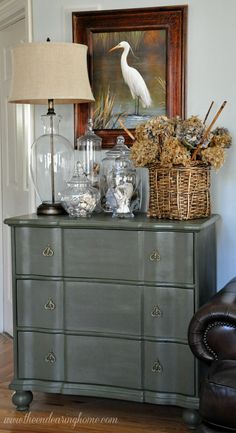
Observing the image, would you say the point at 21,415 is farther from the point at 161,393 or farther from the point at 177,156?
the point at 177,156

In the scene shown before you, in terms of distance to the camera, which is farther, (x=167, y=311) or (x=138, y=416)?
(x=138, y=416)

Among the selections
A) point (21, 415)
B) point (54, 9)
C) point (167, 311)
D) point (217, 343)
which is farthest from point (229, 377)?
point (54, 9)

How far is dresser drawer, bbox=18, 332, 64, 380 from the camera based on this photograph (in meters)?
2.91

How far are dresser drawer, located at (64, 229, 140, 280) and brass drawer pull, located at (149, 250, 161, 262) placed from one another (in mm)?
63

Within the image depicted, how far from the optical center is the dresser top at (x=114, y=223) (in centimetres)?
267

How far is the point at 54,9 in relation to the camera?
132 inches

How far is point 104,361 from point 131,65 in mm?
1449

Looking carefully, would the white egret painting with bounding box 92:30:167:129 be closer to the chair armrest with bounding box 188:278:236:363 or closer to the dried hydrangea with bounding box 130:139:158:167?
the dried hydrangea with bounding box 130:139:158:167

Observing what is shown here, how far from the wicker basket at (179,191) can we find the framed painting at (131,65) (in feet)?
1.47

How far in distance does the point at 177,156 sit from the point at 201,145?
0.14m

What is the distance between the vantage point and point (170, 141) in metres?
2.72

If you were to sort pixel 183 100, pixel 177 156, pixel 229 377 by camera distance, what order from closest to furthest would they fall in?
pixel 229 377 → pixel 177 156 → pixel 183 100

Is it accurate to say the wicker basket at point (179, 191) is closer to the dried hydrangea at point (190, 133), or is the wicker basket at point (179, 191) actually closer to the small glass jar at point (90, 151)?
the dried hydrangea at point (190, 133)

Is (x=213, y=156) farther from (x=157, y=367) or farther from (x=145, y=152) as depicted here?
(x=157, y=367)
